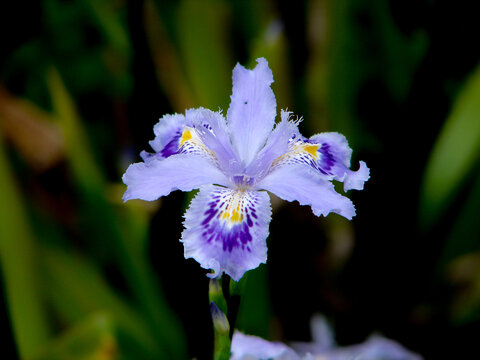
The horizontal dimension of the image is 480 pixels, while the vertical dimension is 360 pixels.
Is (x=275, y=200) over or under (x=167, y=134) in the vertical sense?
over

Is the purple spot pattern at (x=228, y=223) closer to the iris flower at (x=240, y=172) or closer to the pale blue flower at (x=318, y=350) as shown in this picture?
the iris flower at (x=240, y=172)

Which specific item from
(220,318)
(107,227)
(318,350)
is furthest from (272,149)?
(107,227)

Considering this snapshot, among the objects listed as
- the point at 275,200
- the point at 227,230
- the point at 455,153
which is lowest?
the point at 227,230

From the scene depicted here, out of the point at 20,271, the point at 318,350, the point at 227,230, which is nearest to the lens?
the point at 227,230

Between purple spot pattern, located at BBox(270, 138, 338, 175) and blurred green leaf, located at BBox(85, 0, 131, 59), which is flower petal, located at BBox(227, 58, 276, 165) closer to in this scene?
purple spot pattern, located at BBox(270, 138, 338, 175)

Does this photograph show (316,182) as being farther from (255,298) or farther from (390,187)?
(390,187)

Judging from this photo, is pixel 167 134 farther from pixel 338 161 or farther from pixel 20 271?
pixel 20 271

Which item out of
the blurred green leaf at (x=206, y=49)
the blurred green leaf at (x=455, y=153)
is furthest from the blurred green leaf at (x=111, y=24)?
the blurred green leaf at (x=455, y=153)

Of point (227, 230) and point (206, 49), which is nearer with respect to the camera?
point (227, 230)
